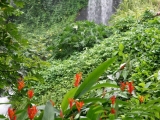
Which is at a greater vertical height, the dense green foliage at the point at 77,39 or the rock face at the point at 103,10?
the rock face at the point at 103,10

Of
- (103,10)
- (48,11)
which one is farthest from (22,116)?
(48,11)

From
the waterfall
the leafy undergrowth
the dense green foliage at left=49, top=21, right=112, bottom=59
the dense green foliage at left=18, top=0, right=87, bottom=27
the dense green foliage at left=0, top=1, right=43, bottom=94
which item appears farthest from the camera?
the dense green foliage at left=18, top=0, right=87, bottom=27

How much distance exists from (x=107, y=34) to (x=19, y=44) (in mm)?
5923

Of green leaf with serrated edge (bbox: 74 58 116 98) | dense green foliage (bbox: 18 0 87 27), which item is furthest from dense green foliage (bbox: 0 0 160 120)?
dense green foliage (bbox: 18 0 87 27)

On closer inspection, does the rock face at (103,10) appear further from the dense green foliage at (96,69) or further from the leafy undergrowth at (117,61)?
the leafy undergrowth at (117,61)

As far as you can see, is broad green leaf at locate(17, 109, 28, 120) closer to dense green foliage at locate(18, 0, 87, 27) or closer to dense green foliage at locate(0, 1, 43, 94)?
dense green foliage at locate(0, 1, 43, 94)

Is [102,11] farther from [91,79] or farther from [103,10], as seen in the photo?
[91,79]

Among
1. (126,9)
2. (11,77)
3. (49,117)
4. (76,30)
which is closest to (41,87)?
(76,30)

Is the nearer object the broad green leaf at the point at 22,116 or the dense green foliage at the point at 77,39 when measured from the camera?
the broad green leaf at the point at 22,116

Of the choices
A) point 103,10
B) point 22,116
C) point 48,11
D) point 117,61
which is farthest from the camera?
point 48,11

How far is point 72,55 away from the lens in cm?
667

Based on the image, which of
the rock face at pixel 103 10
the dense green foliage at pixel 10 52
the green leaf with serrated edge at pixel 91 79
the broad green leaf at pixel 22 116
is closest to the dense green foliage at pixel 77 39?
the rock face at pixel 103 10

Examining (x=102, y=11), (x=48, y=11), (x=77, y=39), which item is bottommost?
(x=77, y=39)

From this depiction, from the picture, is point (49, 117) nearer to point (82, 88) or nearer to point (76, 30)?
point (82, 88)
